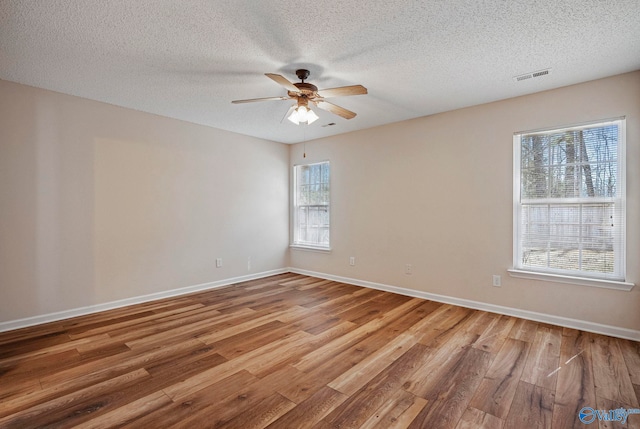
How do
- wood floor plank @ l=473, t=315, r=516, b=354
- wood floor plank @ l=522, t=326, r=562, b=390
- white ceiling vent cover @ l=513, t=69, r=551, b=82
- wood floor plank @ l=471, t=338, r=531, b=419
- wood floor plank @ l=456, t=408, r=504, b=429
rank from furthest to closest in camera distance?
white ceiling vent cover @ l=513, t=69, r=551, b=82
wood floor plank @ l=473, t=315, r=516, b=354
wood floor plank @ l=522, t=326, r=562, b=390
wood floor plank @ l=471, t=338, r=531, b=419
wood floor plank @ l=456, t=408, r=504, b=429

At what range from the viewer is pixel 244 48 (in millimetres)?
2455

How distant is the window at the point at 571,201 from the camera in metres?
2.96

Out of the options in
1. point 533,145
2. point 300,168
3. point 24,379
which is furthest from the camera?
point 300,168

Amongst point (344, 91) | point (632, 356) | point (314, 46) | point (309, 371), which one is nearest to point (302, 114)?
point (344, 91)

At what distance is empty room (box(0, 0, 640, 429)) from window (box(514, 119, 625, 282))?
0.07 feet

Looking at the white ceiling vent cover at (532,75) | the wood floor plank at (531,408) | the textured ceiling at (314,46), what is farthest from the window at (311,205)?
the wood floor plank at (531,408)

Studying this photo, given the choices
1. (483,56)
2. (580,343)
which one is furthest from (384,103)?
(580,343)

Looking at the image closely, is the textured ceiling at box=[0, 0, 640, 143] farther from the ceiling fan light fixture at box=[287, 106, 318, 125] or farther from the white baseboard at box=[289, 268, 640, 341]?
the white baseboard at box=[289, 268, 640, 341]

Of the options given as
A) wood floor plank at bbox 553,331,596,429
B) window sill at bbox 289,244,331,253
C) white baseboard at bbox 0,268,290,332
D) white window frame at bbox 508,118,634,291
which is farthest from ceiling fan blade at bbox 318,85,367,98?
white baseboard at bbox 0,268,290,332

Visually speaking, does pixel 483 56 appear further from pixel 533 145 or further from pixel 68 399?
pixel 68 399

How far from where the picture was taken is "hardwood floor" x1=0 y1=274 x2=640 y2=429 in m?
1.82

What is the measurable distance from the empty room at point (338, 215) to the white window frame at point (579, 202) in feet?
0.06

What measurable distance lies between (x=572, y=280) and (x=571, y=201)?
82cm

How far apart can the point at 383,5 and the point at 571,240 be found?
9.94 ft
